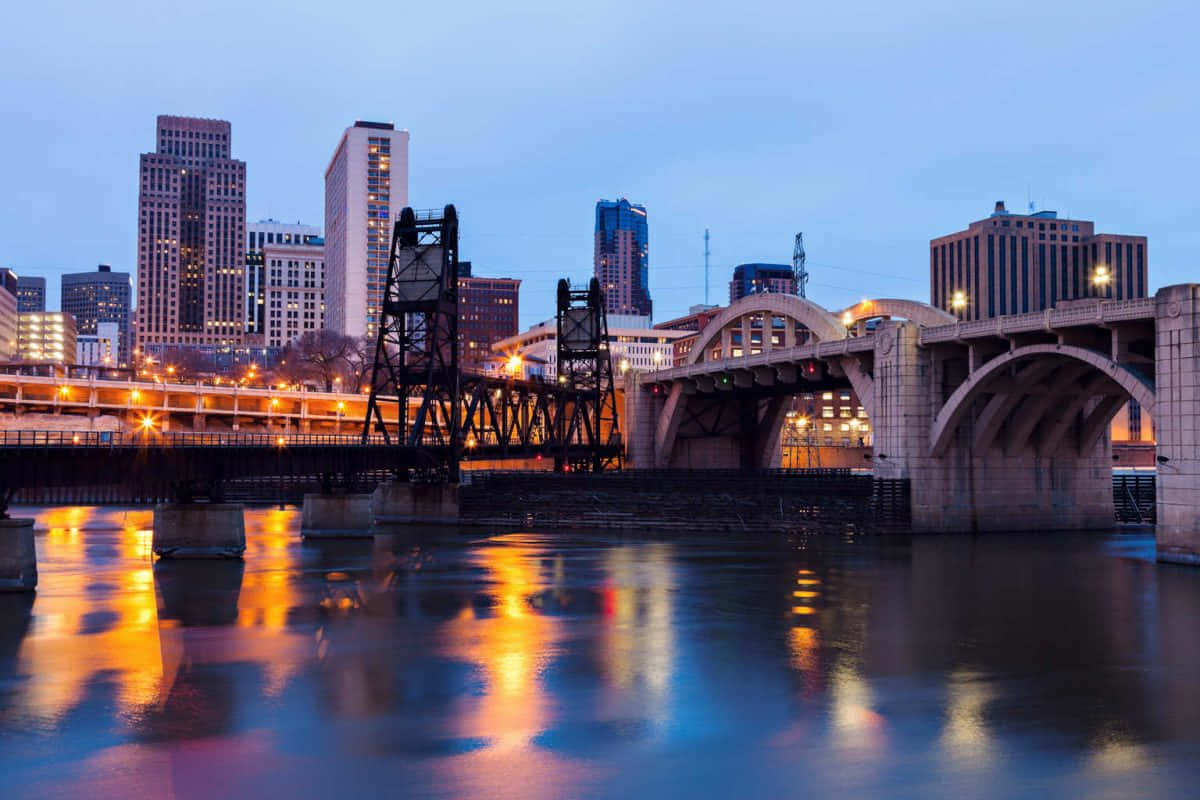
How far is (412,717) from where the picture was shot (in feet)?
77.2

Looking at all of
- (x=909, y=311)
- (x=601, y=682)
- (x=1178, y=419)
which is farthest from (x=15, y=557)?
(x=909, y=311)

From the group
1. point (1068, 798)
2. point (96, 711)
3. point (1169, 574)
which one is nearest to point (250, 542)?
point (96, 711)

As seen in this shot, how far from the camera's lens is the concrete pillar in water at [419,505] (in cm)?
7919

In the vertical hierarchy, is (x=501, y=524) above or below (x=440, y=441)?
below

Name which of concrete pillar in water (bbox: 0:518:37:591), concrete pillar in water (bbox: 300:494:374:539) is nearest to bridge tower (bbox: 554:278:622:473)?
concrete pillar in water (bbox: 300:494:374:539)

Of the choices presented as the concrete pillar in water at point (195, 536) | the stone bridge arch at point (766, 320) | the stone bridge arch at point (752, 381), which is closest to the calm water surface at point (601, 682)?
the concrete pillar in water at point (195, 536)

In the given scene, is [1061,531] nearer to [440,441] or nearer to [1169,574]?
[1169,574]

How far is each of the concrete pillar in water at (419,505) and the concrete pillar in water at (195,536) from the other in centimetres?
2350

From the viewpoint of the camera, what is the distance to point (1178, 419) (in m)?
50.2

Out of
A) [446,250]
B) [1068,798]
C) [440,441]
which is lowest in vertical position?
[1068,798]

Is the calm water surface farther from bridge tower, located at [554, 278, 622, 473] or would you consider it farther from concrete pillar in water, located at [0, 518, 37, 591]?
bridge tower, located at [554, 278, 622, 473]

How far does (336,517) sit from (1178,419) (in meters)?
45.5

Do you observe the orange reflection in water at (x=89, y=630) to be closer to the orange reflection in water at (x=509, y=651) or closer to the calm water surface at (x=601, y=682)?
the calm water surface at (x=601, y=682)

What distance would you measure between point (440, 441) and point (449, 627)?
153 ft
